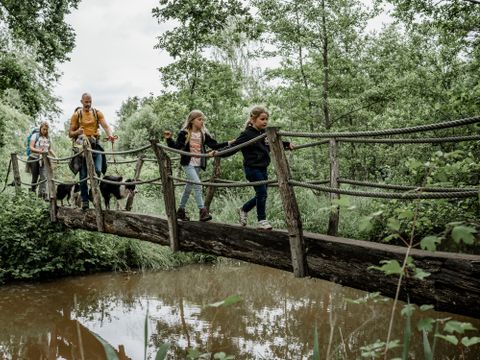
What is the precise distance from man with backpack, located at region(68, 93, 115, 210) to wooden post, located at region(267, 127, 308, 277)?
3734 mm

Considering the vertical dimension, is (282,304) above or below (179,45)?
below

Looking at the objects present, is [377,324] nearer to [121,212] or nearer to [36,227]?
[121,212]

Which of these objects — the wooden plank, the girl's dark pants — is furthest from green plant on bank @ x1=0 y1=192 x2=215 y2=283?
the girl's dark pants

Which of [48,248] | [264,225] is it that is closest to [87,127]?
[48,248]

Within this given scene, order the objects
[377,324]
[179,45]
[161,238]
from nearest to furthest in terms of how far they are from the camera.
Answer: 1. [161,238]
2. [377,324]
3. [179,45]

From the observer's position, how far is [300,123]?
14.8 m

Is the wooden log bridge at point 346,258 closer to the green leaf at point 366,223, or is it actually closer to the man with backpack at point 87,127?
the green leaf at point 366,223

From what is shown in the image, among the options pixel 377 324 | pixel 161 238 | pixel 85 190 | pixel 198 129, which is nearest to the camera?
pixel 198 129

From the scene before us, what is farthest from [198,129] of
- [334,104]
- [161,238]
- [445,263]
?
[334,104]

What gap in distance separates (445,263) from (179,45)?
10.2 meters

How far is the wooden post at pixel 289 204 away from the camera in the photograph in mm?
4156

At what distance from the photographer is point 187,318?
22.6ft

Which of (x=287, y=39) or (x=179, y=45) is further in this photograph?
(x=287, y=39)

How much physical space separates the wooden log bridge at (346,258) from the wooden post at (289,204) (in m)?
0.08
